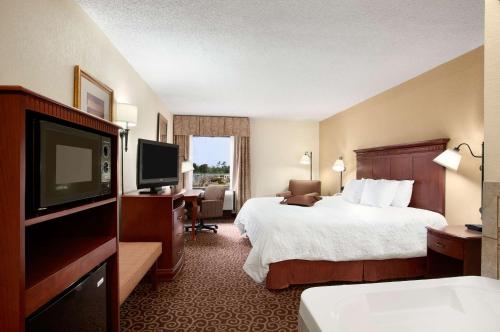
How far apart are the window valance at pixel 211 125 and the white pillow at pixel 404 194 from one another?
371cm

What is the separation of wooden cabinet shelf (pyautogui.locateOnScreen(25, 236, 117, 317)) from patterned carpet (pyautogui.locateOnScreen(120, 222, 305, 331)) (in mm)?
1105

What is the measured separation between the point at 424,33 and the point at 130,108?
296cm

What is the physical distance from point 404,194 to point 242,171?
3.76 m

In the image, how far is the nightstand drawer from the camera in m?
2.16

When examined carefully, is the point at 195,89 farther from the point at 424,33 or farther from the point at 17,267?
the point at 17,267

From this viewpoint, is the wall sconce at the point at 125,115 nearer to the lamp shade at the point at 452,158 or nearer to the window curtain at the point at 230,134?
the lamp shade at the point at 452,158

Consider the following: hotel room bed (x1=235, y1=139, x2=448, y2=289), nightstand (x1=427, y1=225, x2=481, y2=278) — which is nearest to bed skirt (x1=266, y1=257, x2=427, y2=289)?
hotel room bed (x1=235, y1=139, x2=448, y2=289)

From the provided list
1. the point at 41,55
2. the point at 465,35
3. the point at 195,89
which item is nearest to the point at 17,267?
the point at 41,55

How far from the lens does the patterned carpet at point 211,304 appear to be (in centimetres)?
213

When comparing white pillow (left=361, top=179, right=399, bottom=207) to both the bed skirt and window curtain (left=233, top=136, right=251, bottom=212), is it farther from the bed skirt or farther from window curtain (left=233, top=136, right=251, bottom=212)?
window curtain (left=233, top=136, right=251, bottom=212)

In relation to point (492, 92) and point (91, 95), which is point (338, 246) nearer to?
point (492, 92)

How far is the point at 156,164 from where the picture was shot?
130 inches

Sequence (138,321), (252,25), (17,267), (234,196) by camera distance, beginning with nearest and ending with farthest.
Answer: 1. (17,267)
2. (138,321)
3. (252,25)
4. (234,196)

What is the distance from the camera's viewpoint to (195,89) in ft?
14.1
